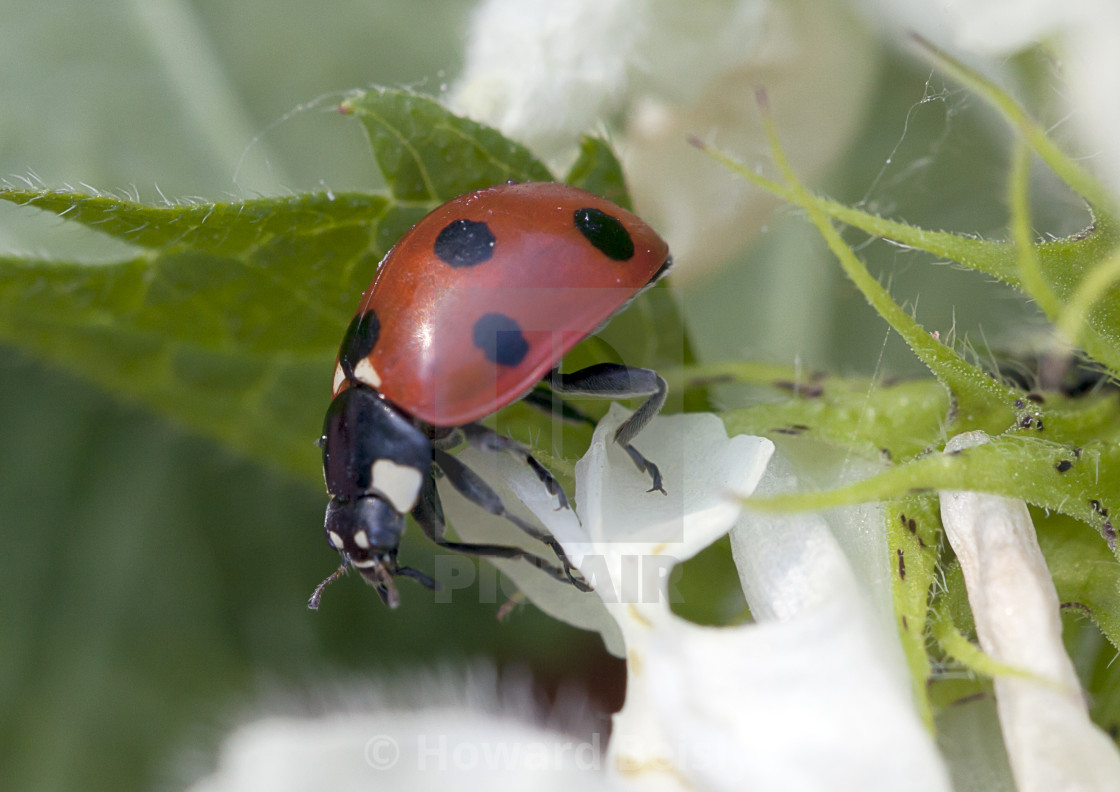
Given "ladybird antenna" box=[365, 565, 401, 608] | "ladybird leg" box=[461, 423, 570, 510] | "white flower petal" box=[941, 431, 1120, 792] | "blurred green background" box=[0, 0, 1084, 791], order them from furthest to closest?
"blurred green background" box=[0, 0, 1084, 791] < "ladybird antenna" box=[365, 565, 401, 608] < "ladybird leg" box=[461, 423, 570, 510] < "white flower petal" box=[941, 431, 1120, 792]

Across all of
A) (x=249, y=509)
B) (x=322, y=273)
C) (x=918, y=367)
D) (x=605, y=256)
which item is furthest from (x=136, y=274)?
(x=249, y=509)

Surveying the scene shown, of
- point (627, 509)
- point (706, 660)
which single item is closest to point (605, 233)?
point (627, 509)

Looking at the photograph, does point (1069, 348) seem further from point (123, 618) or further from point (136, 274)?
point (123, 618)

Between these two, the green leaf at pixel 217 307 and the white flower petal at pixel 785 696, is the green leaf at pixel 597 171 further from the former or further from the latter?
the white flower petal at pixel 785 696

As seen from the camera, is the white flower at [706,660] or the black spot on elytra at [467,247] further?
the black spot on elytra at [467,247]

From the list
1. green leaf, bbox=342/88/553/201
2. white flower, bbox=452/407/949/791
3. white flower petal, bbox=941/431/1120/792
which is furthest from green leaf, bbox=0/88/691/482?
white flower petal, bbox=941/431/1120/792

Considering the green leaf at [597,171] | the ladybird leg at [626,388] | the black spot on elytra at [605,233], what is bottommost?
the ladybird leg at [626,388]

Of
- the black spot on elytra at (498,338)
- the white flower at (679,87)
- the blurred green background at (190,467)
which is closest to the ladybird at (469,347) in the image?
the black spot on elytra at (498,338)

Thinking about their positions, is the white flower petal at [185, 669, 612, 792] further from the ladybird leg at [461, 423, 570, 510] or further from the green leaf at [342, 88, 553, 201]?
the green leaf at [342, 88, 553, 201]
